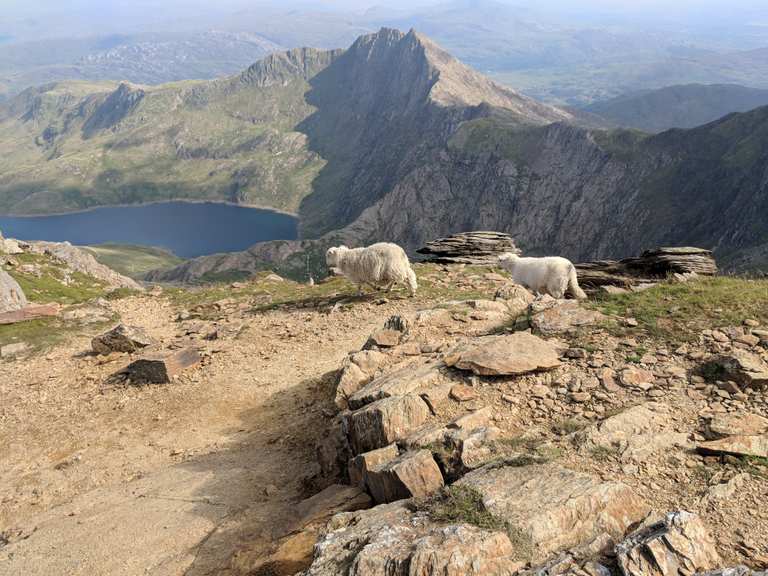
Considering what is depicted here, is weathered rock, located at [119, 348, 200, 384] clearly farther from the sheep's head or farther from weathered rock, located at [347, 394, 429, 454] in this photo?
the sheep's head

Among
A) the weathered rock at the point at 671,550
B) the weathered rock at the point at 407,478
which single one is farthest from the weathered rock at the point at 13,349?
the weathered rock at the point at 671,550

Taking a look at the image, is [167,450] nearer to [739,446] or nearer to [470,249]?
[739,446]

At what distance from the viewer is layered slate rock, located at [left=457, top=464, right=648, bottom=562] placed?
6598mm

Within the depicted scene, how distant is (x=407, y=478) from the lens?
8.11 meters

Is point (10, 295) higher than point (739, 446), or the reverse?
point (739, 446)

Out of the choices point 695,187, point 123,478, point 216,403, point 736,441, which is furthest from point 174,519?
point 695,187

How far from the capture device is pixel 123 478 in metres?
13.2

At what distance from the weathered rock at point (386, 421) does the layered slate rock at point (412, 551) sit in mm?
2717

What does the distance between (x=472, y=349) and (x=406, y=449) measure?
3605 millimetres

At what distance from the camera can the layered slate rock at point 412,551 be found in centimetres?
606

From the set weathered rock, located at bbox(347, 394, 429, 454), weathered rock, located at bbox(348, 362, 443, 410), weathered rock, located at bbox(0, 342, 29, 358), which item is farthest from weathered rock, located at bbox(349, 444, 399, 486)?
weathered rock, located at bbox(0, 342, 29, 358)

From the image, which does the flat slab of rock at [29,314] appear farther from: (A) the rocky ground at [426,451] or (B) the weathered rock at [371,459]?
A: (B) the weathered rock at [371,459]

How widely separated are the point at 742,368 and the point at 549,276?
9.37m

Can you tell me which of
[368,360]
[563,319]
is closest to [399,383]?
[368,360]
